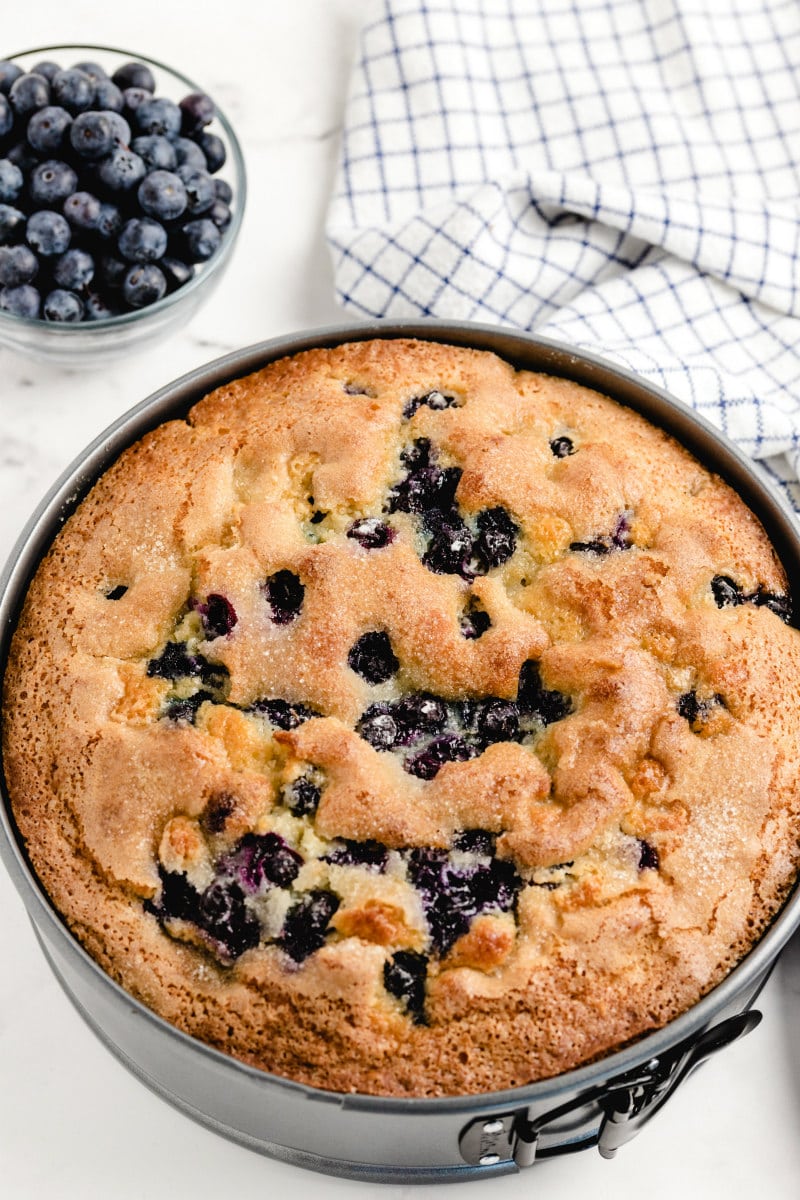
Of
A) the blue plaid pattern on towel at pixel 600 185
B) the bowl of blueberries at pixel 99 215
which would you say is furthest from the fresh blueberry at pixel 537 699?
the bowl of blueberries at pixel 99 215

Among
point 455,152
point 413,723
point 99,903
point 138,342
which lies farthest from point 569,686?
point 455,152

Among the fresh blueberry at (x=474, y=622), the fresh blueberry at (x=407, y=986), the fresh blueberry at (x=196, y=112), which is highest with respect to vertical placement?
the fresh blueberry at (x=196, y=112)

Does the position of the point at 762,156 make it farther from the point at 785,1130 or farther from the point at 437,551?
the point at 785,1130

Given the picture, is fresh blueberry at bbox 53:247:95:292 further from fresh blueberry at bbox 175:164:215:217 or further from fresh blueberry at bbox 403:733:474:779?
fresh blueberry at bbox 403:733:474:779

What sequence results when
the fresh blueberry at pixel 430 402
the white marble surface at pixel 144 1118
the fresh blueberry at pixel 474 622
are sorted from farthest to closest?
the fresh blueberry at pixel 430 402 → the white marble surface at pixel 144 1118 → the fresh blueberry at pixel 474 622

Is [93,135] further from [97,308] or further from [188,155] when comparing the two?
[97,308]

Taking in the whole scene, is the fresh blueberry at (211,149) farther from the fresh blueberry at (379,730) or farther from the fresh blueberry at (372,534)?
the fresh blueberry at (379,730)
